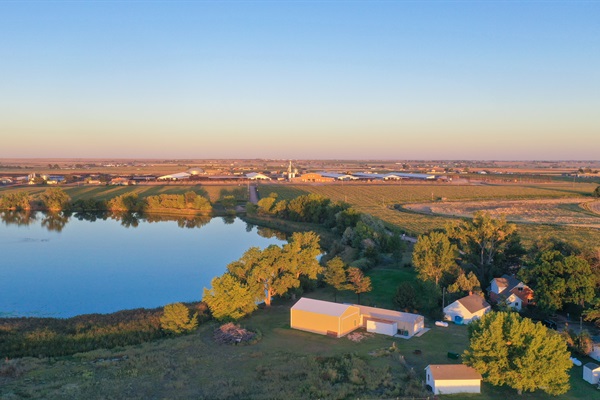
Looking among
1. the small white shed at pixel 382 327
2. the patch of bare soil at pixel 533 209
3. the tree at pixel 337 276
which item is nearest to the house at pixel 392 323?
the small white shed at pixel 382 327

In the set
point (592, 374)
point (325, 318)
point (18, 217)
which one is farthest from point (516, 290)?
point (18, 217)

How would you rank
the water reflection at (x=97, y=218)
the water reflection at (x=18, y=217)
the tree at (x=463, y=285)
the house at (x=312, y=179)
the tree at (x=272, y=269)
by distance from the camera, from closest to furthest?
the tree at (x=272, y=269)
the tree at (x=463, y=285)
the water reflection at (x=97, y=218)
the water reflection at (x=18, y=217)
the house at (x=312, y=179)

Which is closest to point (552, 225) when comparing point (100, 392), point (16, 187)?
point (100, 392)

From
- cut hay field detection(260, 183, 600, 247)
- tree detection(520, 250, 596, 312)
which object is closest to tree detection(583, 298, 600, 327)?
tree detection(520, 250, 596, 312)

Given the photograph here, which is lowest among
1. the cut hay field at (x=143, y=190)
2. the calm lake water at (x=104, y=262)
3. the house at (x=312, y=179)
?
the calm lake water at (x=104, y=262)

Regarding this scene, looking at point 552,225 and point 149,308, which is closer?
point 149,308

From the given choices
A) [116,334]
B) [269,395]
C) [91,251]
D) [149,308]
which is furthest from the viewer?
[91,251]

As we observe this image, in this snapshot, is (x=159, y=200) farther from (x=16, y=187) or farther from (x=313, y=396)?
(x=313, y=396)

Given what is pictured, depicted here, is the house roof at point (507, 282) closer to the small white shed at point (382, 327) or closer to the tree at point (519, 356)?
the small white shed at point (382, 327)
